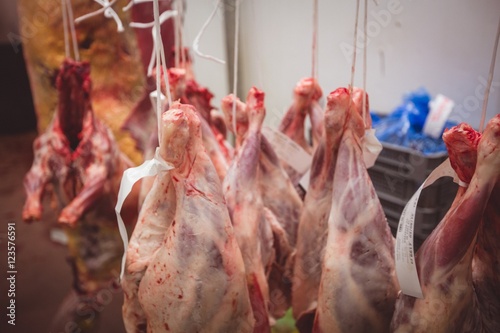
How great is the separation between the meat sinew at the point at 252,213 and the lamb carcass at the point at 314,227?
9 cm

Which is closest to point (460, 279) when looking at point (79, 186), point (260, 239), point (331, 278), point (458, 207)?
point (458, 207)

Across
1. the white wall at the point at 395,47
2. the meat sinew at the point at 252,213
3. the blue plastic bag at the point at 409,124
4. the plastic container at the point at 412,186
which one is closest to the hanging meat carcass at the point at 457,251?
the meat sinew at the point at 252,213

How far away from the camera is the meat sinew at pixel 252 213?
39.9 inches

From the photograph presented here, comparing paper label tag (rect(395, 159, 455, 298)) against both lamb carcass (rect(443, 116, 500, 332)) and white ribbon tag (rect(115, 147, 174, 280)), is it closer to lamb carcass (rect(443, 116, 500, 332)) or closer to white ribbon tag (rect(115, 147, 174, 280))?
lamb carcass (rect(443, 116, 500, 332))

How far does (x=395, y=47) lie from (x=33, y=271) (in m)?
2.32

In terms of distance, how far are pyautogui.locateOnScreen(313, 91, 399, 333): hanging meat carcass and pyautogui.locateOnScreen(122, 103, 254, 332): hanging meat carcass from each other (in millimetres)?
180

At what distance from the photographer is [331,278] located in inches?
36.6

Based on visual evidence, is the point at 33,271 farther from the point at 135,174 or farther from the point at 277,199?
the point at 135,174

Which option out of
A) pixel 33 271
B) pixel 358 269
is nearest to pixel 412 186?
pixel 358 269

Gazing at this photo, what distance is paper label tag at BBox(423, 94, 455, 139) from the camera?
2059 millimetres

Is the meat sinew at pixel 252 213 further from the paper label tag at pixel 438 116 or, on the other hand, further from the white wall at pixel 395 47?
the paper label tag at pixel 438 116

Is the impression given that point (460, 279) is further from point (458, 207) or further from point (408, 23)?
point (408, 23)

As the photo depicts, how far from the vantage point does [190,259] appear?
86 centimetres

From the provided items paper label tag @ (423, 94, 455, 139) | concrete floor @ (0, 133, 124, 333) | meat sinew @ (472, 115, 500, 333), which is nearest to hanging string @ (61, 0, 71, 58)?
concrete floor @ (0, 133, 124, 333)
